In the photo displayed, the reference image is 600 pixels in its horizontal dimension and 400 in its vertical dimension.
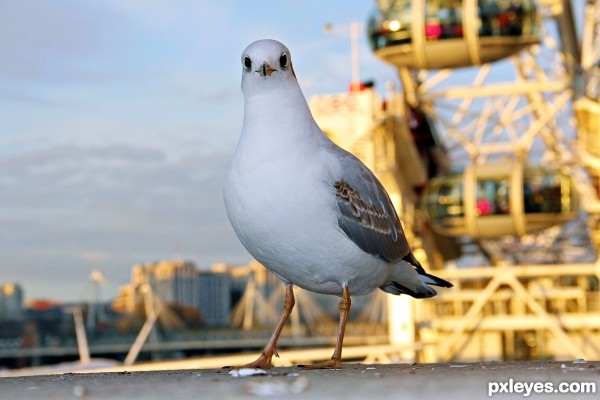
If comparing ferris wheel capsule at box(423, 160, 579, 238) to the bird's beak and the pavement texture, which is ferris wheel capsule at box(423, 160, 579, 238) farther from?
the pavement texture

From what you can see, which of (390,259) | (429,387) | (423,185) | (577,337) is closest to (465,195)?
(423,185)

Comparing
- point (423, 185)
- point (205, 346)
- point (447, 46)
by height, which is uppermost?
point (447, 46)

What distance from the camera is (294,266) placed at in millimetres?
4020

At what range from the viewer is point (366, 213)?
422cm

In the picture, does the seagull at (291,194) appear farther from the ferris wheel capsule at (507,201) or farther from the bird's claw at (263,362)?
the ferris wheel capsule at (507,201)

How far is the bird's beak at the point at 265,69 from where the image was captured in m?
3.88

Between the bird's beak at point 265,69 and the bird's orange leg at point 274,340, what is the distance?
84cm

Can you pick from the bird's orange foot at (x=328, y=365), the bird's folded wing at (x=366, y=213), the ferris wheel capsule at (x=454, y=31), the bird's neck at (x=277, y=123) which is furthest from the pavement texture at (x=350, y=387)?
the ferris wheel capsule at (x=454, y=31)

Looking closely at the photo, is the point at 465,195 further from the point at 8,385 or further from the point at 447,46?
the point at 8,385

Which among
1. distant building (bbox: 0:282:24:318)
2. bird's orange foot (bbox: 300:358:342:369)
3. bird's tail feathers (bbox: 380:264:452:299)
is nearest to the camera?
bird's orange foot (bbox: 300:358:342:369)

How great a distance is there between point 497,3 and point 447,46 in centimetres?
178

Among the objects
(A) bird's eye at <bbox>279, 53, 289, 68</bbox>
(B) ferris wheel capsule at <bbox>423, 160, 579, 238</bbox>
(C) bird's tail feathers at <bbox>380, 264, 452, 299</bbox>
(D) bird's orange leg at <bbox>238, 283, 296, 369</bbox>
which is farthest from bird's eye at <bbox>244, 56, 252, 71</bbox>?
(B) ferris wheel capsule at <bbox>423, 160, 579, 238</bbox>

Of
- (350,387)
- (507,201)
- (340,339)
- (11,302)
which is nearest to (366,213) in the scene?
(340,339)

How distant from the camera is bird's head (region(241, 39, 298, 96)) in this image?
3.90 meters
